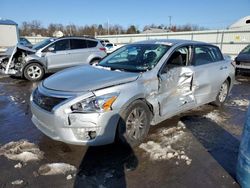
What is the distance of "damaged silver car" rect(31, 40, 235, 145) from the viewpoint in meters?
3.07

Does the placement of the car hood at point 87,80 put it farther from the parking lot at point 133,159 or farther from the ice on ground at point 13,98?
the ice on ground at point 13,98

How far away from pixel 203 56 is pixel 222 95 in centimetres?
129

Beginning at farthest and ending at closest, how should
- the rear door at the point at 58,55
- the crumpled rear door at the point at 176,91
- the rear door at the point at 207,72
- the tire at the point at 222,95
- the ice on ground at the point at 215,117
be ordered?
the rear door at the point at 58,55 < the tire at the point at 222,95 < the ice on ground at the point at 215,117 < the rear door at the point at 207,72 < the crumpled rear door at the point at 176,91

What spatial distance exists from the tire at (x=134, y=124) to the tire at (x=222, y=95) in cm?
269

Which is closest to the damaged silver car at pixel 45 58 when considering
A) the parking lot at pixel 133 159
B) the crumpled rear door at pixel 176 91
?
the parking lot at pixel 133 159

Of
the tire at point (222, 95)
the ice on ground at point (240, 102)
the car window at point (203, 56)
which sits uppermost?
the car window at point (203, 56)

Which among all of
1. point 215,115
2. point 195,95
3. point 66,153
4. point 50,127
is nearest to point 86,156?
point 66,153

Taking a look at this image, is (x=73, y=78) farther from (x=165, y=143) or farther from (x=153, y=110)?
(x=165, y=143)

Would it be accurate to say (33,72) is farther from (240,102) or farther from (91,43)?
(240,102)

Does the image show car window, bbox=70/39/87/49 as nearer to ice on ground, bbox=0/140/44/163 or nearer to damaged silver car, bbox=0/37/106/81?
damaged silver car, bbox=0/37/106/81

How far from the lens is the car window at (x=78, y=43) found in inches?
380

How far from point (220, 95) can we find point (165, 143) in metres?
2.68

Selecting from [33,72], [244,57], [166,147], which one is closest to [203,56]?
[166,147]

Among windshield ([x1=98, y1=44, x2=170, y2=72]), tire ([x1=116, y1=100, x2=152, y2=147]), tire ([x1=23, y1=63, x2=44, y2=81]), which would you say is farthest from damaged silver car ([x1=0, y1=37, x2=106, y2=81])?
tire ([x1=116, y1=100, x2=152, y2=147])
